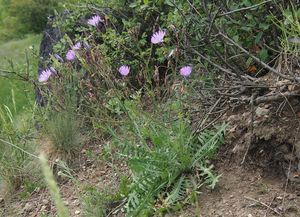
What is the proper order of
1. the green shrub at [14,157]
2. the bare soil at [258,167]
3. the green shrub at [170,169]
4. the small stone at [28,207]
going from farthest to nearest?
the green shrub at [14,157] < the small stone at [28,207] < the green shrub at [170,169] < the bare soil at [258,167]

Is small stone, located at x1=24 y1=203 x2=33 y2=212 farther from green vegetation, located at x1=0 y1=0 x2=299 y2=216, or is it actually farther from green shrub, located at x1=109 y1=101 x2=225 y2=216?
green shrub, located at x1=109 y1=101 x2=225 y2=216

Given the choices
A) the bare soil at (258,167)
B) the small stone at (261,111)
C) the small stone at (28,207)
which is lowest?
the small stone at (28,207)

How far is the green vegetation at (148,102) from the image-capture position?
2764mm

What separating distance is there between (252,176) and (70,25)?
8.72 feet

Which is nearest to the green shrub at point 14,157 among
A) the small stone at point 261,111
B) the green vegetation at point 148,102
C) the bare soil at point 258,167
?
the green vegetation at point 148,102

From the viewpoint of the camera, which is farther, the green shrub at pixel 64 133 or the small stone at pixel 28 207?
the green shrub at pixel 64 133

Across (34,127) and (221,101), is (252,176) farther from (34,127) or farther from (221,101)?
(34,127)

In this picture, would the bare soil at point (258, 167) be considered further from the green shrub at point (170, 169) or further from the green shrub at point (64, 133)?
the green shrub at point (64, 133)

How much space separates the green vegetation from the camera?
9.07 feet

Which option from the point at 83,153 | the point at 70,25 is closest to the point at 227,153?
the point at 83,153

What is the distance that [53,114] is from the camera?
12.8 feet

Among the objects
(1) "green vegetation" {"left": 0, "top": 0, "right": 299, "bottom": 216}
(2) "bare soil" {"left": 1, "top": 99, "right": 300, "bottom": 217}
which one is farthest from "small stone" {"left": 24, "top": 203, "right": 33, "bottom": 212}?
(2) "bare soil" {"left": 1, "top": 99, "right": 300, "bottom": 217}

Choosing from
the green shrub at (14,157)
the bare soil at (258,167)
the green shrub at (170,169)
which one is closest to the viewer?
the bare soil at (258,167)

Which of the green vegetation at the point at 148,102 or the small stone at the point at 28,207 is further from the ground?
the green vegetation at the point at 148,102
